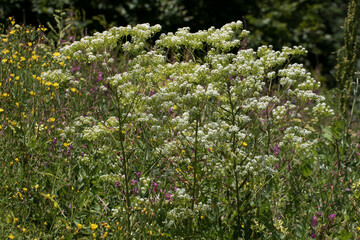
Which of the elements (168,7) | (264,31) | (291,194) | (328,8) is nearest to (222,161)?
(291,194)

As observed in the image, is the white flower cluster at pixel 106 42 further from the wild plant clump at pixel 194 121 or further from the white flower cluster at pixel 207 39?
the white flower cluster at pixel 207 39

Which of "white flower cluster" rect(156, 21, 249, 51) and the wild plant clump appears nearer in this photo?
the wild plant clump

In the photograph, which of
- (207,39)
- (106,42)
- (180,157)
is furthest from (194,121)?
(106,42)

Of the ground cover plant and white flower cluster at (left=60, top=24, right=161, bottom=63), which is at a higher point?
white flower cluster at (left=60, top=24, right=161, bottom=63)

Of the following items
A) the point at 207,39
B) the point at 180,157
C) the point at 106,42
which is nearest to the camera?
the point at 106,42

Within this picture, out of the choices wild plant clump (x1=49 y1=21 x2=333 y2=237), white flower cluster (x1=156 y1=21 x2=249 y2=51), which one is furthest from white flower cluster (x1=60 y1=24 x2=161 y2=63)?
white flower cluster (x1=156 y1=21 x2=249 y2=51)

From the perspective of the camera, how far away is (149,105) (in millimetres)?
2912

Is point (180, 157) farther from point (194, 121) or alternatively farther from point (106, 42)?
point (106, 42)

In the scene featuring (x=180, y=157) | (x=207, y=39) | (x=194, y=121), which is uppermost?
(x=207, y=39)

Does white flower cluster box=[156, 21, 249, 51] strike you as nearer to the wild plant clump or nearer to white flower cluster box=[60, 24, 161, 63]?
the wild plant clump

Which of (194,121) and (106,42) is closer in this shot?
(106,42)

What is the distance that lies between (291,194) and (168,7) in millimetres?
5720

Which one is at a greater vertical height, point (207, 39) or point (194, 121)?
point (207, 39)

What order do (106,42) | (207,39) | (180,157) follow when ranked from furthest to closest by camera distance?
1. (180,157)
2. (207,39)
3. (106,42)
